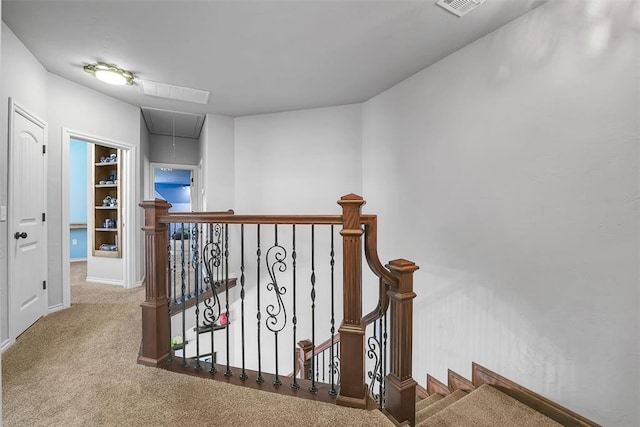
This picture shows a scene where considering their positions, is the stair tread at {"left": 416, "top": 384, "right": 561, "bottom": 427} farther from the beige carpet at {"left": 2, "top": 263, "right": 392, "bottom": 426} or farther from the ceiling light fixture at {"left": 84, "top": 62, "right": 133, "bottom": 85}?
the ceiling light fixture at {"left": 84, "top": 62, "right": 133, "bottom": 85}

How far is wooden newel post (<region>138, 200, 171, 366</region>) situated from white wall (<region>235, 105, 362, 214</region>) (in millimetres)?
2264

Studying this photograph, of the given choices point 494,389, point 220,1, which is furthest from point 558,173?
point 220,1

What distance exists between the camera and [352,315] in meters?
1.66

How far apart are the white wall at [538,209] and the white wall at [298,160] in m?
1.14

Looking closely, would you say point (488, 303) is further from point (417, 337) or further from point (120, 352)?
point (120, 352)

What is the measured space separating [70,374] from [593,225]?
134 inches

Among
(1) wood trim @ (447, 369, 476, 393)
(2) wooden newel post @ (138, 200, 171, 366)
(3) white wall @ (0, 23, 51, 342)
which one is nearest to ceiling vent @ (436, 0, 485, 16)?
(2) wooden newel post @ (138, 200, 171, 366)

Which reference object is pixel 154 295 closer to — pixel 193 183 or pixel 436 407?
pixel 436 407

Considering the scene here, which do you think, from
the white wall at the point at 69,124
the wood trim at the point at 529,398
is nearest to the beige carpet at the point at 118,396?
the white wall at the point at 69,124

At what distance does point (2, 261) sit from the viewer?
7.59 ft

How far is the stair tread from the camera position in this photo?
1861 mm

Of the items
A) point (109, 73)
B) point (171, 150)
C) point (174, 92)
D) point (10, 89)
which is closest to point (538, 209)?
point (174, 92)

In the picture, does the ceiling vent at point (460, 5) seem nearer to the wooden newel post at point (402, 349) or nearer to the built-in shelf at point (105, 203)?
the wooden newel post at point (402, 349)

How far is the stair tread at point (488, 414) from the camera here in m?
1.86
